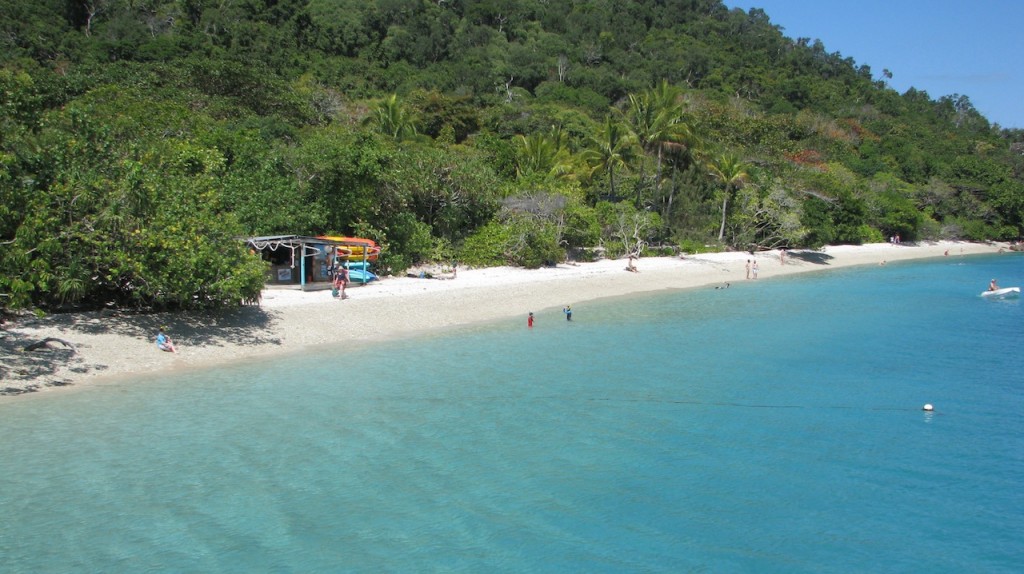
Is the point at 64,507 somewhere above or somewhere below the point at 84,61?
below

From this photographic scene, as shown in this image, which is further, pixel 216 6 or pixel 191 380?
pixel 216 6

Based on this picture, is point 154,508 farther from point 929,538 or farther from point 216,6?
point 216,6

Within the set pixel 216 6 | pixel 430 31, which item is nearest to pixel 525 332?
pixel 216 6

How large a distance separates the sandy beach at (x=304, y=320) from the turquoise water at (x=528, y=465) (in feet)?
4.01

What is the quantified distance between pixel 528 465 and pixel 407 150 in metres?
24.7

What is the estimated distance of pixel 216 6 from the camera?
73.6 meters

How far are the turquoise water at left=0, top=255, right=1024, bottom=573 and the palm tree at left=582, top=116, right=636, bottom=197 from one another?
2335cm

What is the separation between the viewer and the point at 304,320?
74.3ft

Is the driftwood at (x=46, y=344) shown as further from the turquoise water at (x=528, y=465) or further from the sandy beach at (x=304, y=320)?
the turquoise water at (x=528, y=465)

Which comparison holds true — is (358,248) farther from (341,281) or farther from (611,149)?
(611,149)

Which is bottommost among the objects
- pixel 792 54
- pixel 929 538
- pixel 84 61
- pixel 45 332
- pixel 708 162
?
pixel 929 538

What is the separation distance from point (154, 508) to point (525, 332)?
581 inches

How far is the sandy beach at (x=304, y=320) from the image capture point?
17.0 meters

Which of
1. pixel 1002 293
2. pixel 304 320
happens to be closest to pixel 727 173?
pixel 1002 293
